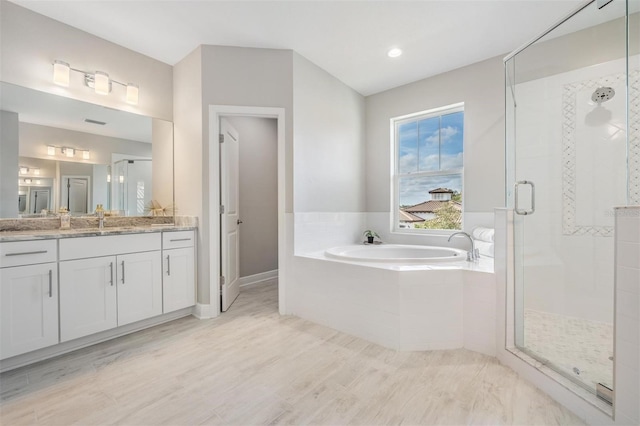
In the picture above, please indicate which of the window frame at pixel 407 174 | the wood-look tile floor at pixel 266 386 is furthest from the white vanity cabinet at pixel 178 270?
the window frame at pixel 407 174

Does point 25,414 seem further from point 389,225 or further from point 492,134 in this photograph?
point 492,134

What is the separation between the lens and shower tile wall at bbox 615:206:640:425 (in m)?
1.18

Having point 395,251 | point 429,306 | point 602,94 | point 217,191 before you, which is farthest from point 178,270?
point 602,94

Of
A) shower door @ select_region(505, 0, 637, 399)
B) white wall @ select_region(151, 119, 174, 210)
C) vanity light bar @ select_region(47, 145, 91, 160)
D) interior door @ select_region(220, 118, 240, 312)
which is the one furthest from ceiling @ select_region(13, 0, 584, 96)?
vanity light bar @ select_region(47, 145, 91, 160)

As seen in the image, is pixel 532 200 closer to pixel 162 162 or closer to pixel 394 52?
pixel 394 52

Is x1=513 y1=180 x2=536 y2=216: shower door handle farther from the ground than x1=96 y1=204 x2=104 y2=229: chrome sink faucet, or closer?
farther from the ground

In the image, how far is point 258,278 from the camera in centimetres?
401

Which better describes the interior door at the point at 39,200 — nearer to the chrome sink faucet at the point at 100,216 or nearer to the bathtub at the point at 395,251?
the chrome sink faucet at the point at 100,216

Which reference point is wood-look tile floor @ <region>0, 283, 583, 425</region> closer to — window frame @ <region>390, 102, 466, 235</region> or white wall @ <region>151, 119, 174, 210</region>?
white wall @ <region>151, 119, 174, 210</region>

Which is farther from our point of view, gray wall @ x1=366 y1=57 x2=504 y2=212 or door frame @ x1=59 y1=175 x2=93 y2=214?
gray wall @ x1=366 y1=57 x2=504 y2=212

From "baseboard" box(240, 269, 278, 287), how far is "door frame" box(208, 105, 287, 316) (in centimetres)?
108

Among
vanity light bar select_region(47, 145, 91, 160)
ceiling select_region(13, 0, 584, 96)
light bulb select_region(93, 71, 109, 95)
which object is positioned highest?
ceiling select_region(13, 0, 584, 96)

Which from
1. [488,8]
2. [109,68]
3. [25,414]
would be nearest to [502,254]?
[488,8]

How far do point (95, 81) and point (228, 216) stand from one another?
1602mm
